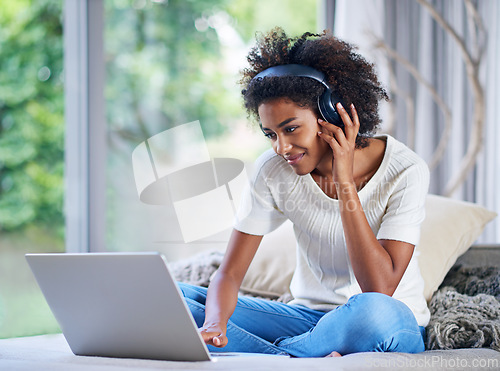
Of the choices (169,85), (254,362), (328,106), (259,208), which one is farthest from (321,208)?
(169,85)

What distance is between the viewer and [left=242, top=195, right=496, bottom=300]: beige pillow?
5.13 feet

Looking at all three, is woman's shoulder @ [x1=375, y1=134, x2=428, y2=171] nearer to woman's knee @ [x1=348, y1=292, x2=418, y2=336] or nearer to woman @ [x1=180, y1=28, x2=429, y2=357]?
woman @ [x1=180, y1=28, x2=429, y2=357]

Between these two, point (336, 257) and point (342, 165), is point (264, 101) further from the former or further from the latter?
point (336, 257)

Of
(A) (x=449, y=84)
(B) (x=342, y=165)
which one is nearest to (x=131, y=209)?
(A) (x=449, y=84)

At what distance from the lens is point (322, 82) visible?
121 cm

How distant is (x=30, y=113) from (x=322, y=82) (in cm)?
278

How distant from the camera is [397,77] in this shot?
2701 millimetres

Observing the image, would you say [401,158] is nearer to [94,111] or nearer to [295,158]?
[295,158]

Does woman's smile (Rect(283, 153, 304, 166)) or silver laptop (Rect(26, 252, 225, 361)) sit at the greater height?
woman's smile (Rect(283, 153, 304, 166))

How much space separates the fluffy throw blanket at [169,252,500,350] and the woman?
8cm

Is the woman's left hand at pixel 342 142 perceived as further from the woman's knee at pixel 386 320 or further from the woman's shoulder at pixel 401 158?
the woman's knee at pixel 386 320

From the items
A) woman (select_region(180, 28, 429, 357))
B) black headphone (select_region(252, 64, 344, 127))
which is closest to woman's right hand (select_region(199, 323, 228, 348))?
woman (select_region(180, 28, 429, 357))

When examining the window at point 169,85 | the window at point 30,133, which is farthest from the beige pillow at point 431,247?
the window at point 30,133

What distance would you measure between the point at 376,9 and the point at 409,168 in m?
1.51
